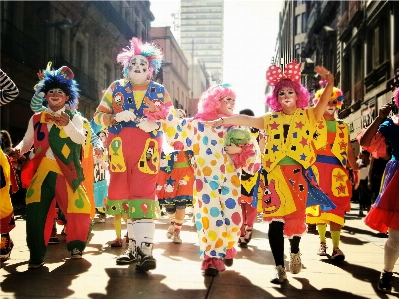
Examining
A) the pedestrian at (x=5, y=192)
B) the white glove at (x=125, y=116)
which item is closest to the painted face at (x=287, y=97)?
the white glove at (x=125, y=116)

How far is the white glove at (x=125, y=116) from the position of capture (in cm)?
412

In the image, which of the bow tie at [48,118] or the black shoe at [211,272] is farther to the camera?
the bow tie at [48,118]

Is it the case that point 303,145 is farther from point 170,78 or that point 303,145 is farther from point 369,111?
point 170,78

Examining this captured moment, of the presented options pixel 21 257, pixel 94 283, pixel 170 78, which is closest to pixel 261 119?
pixel 94 283

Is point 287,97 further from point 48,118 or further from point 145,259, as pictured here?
point 48,118

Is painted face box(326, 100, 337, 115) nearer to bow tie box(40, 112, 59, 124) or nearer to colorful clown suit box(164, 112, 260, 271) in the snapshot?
colorful clown suit box(164, 112, 260, 271)

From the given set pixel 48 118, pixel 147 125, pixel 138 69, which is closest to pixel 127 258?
pixel 147 125

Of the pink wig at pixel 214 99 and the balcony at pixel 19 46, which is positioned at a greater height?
the balcony at pixel 19 46

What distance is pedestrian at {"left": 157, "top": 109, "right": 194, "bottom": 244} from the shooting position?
5.98 meters

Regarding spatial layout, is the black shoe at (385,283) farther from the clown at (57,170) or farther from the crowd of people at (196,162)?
the clown at (57,170)

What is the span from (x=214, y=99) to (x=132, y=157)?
962 mm

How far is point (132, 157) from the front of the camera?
4168 mm

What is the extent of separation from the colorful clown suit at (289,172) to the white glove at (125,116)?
1.17m

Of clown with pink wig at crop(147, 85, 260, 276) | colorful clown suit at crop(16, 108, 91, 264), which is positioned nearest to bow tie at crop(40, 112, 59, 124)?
colorful clown suit at crop(16, 108, 91, 264)
